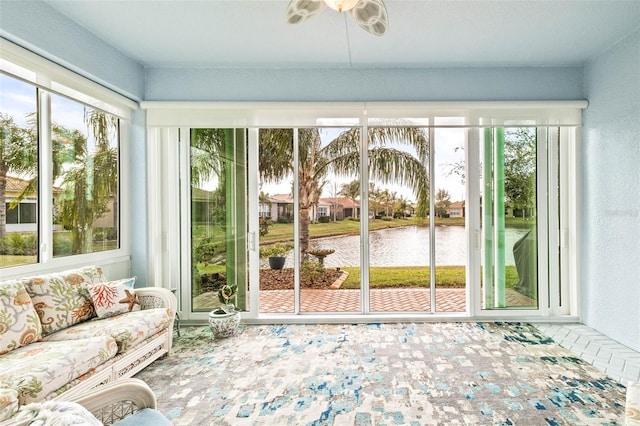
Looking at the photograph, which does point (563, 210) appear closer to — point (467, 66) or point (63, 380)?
point (467, 66)

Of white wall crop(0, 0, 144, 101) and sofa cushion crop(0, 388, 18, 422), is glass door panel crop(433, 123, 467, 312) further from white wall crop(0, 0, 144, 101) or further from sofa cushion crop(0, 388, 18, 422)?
sofa cushion crop(0, 388, 18, 422)

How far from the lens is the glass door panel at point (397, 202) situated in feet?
13.4

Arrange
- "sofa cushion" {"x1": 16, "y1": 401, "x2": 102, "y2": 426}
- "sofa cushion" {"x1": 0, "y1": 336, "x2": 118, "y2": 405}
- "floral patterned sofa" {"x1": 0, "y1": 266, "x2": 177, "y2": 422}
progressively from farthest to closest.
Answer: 1. "floral patterned sofa" {"x1": 0, "y1": 266, "x2": 177, "y2": 422}
2. "sofa cushion" {"x1": 0, "y1": 336, "x2": 118, "y2": 405}
3. "sofa cushion" {"x1": 16, "y1": 401, "x2": 102, "y2": 426}

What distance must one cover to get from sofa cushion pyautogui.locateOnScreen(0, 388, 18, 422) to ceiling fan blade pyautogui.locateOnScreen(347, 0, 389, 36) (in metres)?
2.73

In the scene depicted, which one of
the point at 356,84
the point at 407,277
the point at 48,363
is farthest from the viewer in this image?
the point at 407,277

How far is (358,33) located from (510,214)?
253 cm

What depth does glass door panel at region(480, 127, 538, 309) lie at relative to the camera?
3990mm

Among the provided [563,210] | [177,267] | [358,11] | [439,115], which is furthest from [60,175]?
[563,210]

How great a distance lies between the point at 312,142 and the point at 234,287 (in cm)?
181

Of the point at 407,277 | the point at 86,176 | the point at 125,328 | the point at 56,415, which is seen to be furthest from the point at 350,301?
the point at 56,415

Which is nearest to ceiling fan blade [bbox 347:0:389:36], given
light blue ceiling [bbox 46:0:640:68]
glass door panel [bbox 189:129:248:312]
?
light blue ceiling [bbox 46:0:640:68]

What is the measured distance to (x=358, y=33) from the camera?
3.16 m

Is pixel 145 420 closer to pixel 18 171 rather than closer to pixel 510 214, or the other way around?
pixel 18 171

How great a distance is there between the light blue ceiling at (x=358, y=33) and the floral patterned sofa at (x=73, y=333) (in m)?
2.14
